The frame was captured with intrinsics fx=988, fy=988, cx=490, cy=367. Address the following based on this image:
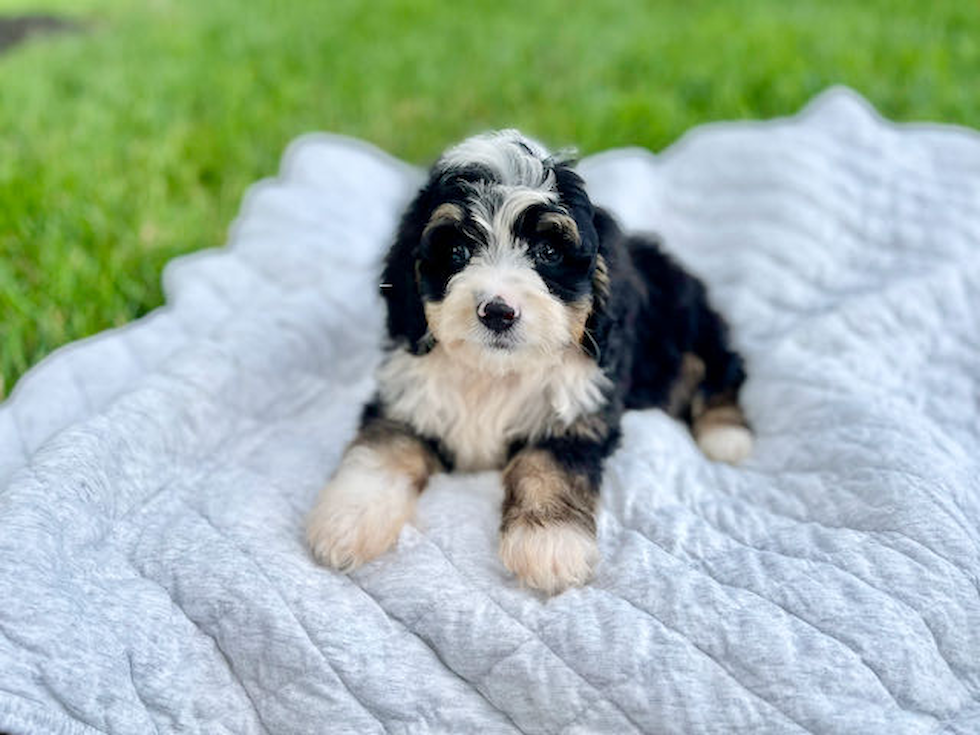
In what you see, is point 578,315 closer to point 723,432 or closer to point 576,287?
point 576,287

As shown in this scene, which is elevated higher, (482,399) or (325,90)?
(325,90)

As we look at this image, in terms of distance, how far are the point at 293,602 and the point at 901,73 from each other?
6.21 metres

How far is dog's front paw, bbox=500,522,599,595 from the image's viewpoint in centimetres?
292

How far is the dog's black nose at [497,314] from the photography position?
2.95 metres

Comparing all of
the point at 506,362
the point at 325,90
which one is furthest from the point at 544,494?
the point at 325,90

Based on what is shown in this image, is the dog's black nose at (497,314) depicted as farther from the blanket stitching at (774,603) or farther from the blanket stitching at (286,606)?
the blanket stitching at (286,606)

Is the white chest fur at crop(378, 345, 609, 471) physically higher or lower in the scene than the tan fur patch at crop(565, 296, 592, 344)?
lower

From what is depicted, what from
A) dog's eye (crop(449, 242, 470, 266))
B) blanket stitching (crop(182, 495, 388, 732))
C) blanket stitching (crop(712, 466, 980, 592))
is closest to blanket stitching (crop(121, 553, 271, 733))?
blanket stitching (crop(182, 495, 388, 732))

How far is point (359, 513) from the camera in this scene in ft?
10.1

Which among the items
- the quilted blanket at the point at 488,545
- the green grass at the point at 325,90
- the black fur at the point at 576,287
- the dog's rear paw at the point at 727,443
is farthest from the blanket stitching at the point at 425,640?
the green grass at the point at 325,90

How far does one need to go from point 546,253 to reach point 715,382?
1.41 m

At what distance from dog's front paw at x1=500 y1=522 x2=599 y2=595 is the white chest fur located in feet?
1.58

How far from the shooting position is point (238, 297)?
185 inches

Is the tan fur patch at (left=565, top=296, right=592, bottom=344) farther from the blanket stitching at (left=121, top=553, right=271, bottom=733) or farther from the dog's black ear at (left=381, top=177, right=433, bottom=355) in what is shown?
the blanket stitching at (left=121, top=553, right=271, bottom=733)
